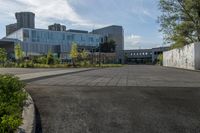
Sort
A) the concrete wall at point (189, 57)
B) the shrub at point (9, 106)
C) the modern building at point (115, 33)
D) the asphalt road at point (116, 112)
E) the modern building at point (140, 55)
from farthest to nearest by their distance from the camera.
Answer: the modern building at point (115, 33) < the modern building at point (140, 55) < the concrete wall at point (189, 57) < the asphalt road at point (116, 112) < the shrub at point (9, 106)

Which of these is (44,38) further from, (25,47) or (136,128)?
(136,128)

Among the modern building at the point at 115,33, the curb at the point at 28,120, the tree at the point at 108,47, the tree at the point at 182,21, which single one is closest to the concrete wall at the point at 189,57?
the tree at the point at 182,21

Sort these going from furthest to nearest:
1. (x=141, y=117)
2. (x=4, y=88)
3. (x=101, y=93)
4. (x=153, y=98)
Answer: (x=101, y=93) < (x=153, y=98) < (x=4, y=88) < (x=141, y=117)

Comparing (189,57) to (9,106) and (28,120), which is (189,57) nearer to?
(28,120)

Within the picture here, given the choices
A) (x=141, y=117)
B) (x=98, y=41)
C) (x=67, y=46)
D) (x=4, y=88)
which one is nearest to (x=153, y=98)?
(x=141, y=117)

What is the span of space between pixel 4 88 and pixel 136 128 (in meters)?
3.73

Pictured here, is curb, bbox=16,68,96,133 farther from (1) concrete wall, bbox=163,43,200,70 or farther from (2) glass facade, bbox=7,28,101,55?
(2) glass facade, bbox=7,28,101,55

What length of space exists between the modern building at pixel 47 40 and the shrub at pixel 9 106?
113893mm

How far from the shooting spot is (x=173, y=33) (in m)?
51.6

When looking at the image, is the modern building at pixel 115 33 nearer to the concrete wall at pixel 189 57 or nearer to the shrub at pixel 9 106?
the concrete wall at pixel 189 57

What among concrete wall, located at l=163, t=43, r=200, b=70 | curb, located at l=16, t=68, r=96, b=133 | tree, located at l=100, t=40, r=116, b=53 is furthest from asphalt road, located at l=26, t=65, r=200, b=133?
tree, located at l=100, t=40, r=116, b=53

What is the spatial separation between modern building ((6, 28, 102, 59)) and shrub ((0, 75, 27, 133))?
114m

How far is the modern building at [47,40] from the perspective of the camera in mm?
128875

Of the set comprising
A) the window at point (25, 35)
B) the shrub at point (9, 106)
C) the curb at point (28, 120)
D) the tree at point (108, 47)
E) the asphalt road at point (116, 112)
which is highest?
the window at point (25, 35)
